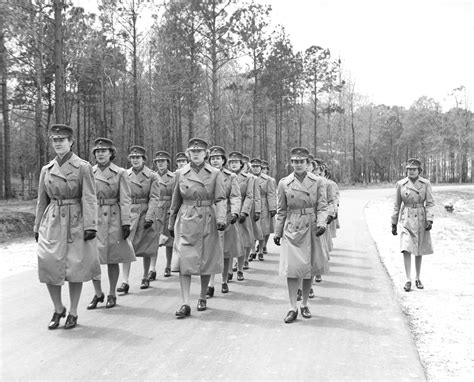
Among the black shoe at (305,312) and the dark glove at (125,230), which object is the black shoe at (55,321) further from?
the black shoe at (305,312)

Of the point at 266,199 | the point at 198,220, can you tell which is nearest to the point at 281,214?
the point at 198,220

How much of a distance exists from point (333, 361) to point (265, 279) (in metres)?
4.44

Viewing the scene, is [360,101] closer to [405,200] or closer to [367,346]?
[405,200]

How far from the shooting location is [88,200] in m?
5.90

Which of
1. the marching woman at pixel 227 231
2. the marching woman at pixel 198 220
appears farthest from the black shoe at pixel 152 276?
the marching woman at pixel 198 220

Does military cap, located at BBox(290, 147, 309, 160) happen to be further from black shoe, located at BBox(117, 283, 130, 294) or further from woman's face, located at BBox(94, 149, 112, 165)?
black shoe, located at BBox(117, 283, 130, 294)

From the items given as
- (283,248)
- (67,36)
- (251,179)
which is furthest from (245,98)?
(283,248)

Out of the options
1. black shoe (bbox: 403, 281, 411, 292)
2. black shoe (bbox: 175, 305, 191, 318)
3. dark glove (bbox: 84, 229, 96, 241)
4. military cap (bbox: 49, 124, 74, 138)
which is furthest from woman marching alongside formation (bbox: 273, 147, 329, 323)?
military cap (bbox: 49, 124, 74, 138)

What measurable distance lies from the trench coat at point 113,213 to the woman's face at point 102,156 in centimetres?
11

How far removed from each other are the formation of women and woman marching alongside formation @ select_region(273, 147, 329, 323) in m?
0.01

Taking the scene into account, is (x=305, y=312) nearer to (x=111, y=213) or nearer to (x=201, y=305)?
(x=201, y=305)

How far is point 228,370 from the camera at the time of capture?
14.7 feet

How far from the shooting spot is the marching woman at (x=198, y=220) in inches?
262

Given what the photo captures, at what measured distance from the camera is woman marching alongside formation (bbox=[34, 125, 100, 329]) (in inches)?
226
